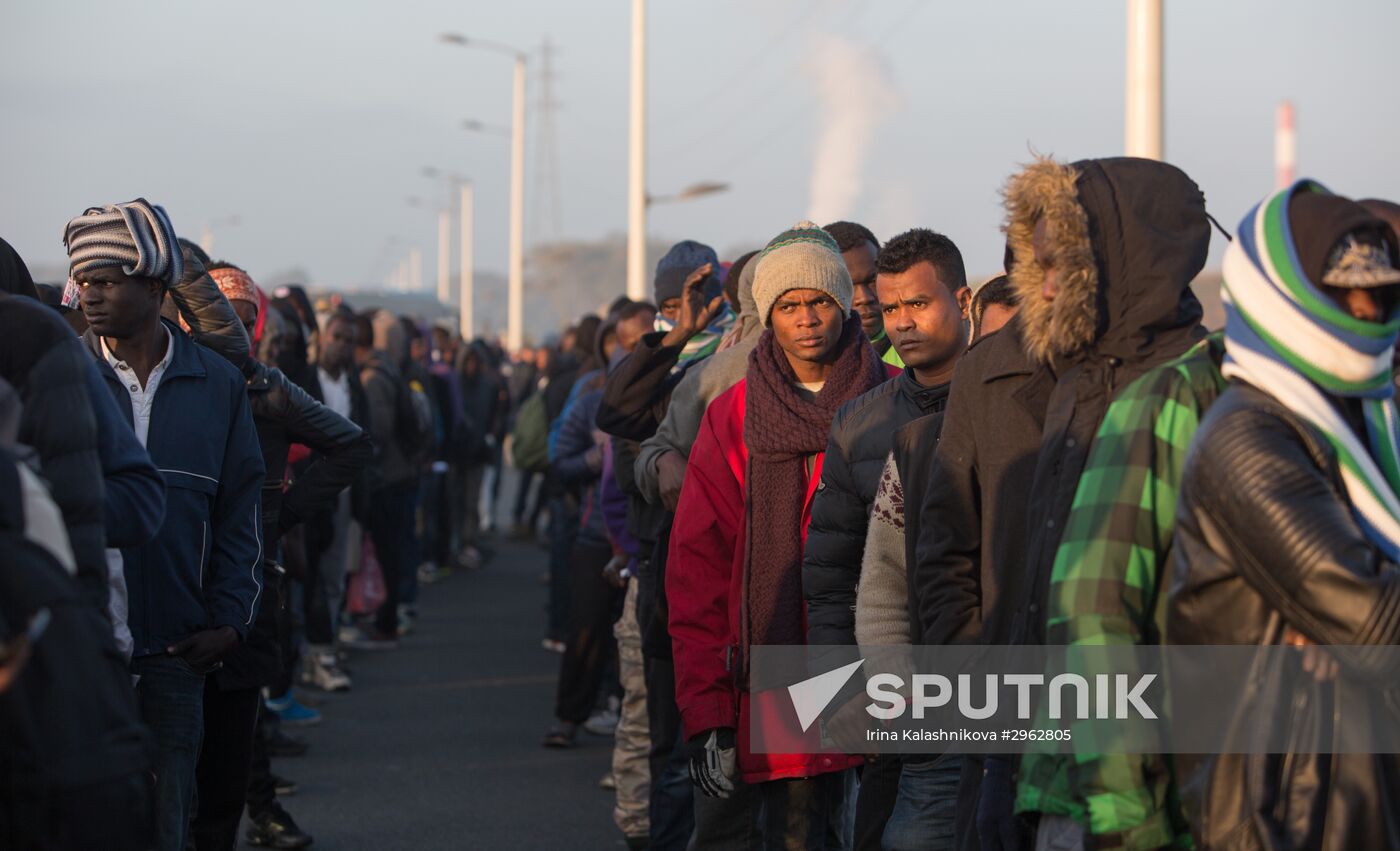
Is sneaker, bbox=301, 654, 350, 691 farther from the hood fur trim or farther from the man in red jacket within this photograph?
the hood fur trim

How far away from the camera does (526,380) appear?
76.6 ft

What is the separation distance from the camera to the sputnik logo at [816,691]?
468 centimetres

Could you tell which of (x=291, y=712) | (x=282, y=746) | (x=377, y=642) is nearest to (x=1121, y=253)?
(x=282, y=746)

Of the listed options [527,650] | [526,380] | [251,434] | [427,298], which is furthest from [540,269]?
[251,434]

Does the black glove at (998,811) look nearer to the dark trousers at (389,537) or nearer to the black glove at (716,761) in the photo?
the black glove at (716,761)

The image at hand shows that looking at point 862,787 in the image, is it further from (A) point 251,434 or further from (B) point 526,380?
(B) point 526,380

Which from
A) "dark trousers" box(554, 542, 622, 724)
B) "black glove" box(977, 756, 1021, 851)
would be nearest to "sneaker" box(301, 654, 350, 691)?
"dark trousers" box(554, 542, 622, 724)

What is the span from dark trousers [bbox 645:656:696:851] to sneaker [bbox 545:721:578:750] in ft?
9.66

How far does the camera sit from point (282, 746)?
29.9 feet

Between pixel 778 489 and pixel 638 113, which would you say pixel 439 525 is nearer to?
pixel 638 113

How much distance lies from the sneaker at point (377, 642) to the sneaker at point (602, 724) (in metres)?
3.33

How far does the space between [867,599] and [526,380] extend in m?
19.1

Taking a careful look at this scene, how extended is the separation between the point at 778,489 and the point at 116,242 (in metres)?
1.90

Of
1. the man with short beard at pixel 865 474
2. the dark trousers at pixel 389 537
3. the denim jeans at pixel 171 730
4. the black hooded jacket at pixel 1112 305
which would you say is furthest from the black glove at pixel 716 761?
the dark trousers at pixel 389 537
